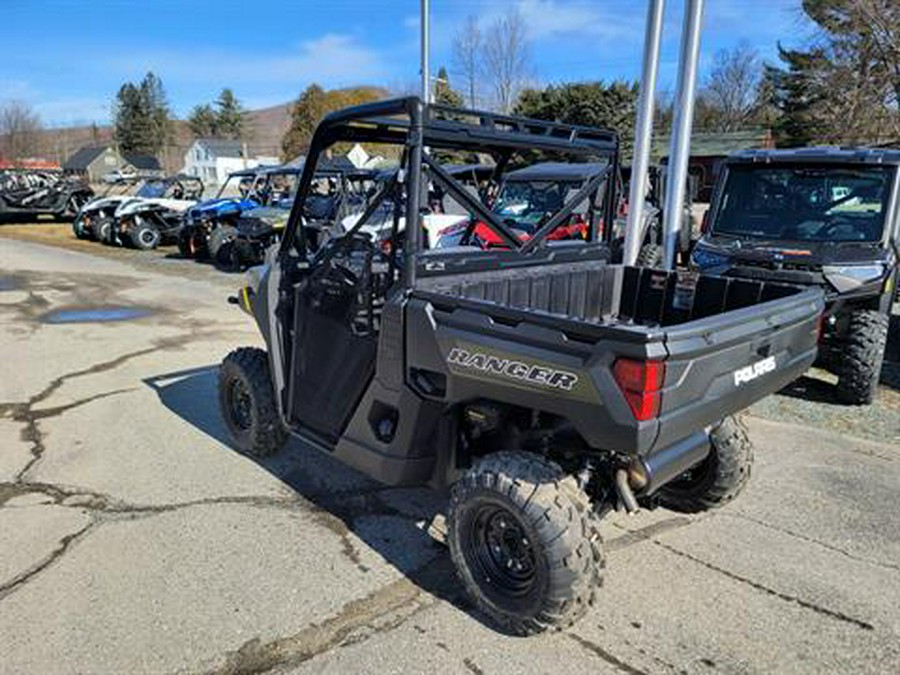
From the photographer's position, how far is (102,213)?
17750mm

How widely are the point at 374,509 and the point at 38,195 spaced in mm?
22736

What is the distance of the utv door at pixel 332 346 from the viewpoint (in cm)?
336

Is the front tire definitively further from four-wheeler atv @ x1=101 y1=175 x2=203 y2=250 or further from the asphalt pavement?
four-wheeler atv @ x1=101 y1=175 x2=203 y2=250

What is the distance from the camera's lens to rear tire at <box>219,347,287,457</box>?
4.21 meters

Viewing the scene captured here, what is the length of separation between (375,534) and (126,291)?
29.6 feet

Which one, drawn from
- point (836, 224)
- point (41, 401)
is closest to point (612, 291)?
point (836, 224)

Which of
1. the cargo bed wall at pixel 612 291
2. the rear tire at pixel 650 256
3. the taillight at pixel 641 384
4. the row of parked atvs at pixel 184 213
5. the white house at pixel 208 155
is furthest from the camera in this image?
the white house at pixel 208 155

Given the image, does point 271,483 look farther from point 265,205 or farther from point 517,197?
point 265,205

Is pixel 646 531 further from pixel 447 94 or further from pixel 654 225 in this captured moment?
pixel 447 94

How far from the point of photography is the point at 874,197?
6074 mm

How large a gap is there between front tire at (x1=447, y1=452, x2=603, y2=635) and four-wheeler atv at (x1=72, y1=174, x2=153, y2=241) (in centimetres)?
1700

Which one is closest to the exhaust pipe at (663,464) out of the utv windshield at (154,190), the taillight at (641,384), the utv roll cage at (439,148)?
the taillight at (641,384)

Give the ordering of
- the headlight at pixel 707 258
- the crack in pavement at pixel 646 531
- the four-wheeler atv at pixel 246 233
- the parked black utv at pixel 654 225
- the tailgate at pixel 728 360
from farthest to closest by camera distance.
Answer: the four-wheeler atv at pixel 246 233
the parked black utv at pixel 654 225
the headlight at pixel 707 258
the crack in pavement at pixel 646 531
the tailgate at pixel 728 360

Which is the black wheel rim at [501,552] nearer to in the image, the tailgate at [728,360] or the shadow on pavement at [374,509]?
the shadow on pavement at [374,509]
